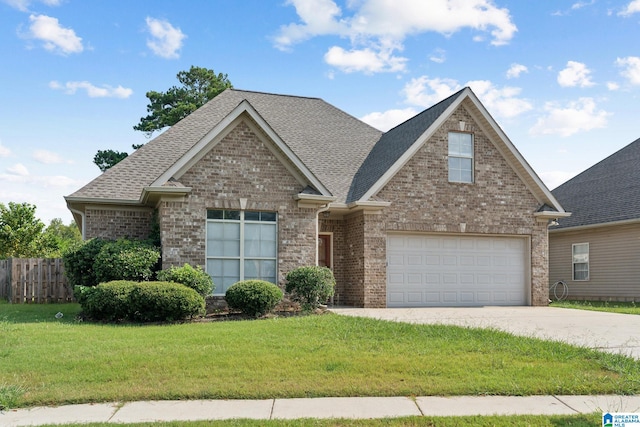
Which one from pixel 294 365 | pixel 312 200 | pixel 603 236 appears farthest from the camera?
pixel 603 236

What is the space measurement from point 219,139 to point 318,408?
1086 cm

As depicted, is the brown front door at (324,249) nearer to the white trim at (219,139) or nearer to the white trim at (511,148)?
the white trim at (219,139)

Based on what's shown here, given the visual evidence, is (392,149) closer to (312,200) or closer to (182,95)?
(312,200)

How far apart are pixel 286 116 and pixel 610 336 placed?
597 inches

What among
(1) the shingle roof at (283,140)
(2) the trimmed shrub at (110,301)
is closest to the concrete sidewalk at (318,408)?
(2) the trimmed shrub at (110,301)

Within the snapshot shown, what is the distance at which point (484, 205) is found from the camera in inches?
796

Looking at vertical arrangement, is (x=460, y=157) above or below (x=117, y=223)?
above

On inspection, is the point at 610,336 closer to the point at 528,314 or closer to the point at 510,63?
the point at 528,314

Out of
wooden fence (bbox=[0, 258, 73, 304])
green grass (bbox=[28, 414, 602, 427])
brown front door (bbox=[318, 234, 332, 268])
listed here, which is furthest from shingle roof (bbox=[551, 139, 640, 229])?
wooden fence (bbox=[0, 258, 73, 304])

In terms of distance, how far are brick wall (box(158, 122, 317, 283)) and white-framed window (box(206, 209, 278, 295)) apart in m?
0.24

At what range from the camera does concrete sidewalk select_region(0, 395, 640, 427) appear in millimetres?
6586

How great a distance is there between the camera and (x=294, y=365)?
862cm

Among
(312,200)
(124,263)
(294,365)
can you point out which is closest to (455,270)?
(312,200)

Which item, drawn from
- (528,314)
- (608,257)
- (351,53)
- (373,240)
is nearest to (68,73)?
(351,53)
